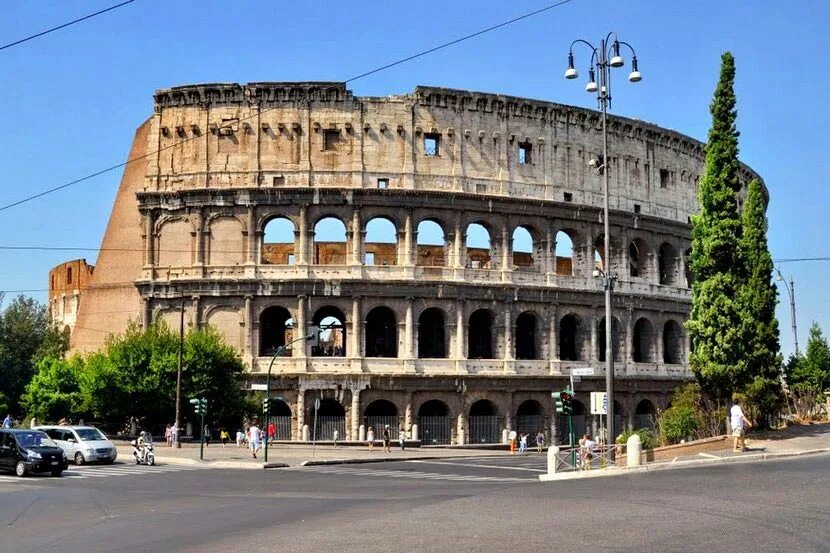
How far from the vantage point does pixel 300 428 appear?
40969mm

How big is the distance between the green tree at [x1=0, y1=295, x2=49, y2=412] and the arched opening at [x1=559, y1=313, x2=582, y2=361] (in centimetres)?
3474

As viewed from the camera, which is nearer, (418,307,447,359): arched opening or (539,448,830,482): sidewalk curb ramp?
(539,448,830,482): sidewalk curb ramp

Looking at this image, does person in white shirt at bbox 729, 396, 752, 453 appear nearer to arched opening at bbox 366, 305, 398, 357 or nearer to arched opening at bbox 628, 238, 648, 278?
arched opening at bbox 366, 305, 398, 357

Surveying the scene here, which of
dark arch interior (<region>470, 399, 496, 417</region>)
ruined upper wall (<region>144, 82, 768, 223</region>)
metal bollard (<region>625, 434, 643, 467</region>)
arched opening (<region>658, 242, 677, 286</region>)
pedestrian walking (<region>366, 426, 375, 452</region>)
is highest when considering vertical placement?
ruined upper wall (<region>144, 82, 768, 223</region>)

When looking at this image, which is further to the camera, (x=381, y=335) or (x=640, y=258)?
(x=640, y=258)

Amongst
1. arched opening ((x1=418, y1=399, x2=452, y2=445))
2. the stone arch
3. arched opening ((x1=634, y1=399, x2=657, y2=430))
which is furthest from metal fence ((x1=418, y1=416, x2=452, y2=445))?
the stone arch

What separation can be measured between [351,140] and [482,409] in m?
13.4

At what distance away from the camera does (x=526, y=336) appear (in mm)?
46406

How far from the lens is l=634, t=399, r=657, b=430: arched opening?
153 feet

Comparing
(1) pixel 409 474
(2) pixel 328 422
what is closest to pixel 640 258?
(2) pixel 328 422

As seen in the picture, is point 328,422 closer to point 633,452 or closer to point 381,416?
point 381,416

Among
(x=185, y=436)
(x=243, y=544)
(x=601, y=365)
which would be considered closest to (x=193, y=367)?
(x=185, y=436)

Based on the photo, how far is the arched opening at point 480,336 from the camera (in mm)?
44844

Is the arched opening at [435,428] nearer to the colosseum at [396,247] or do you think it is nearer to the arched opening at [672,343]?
the colosseum at [396,247]
